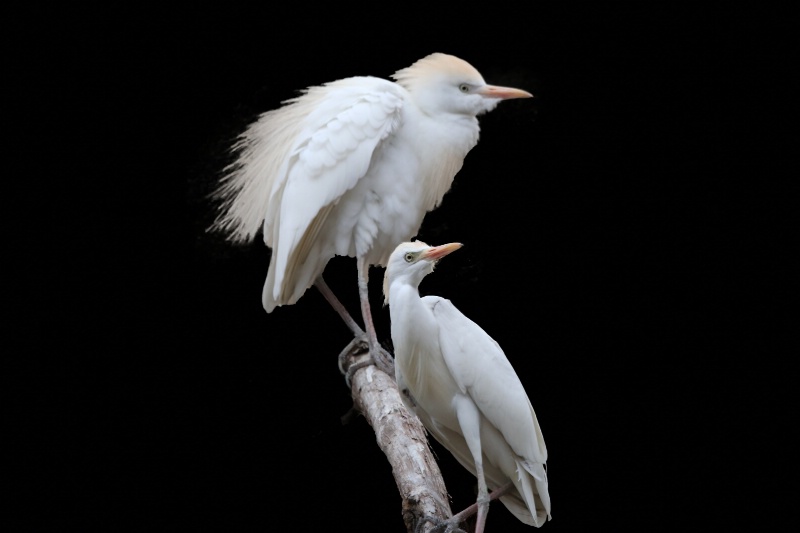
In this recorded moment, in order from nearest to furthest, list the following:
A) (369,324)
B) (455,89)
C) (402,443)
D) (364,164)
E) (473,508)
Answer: (473,508)
(402,443)
(364,164)
(455,89)
(369,324)

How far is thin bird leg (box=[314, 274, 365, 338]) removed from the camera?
3739 millimetres

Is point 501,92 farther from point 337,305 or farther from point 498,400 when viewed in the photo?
point 498,400

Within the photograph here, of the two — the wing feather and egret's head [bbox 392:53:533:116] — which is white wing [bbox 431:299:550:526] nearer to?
the wing feather

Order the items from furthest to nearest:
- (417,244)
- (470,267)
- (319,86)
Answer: (319,86) → (470,267) → (417,244)

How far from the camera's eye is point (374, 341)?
3.53m

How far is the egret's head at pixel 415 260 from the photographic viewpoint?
8.58ft

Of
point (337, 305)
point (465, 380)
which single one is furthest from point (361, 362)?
point (465, 380)

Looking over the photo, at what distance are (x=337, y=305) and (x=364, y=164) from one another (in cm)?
72

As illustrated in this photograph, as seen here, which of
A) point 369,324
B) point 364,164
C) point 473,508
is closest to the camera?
point 473,508

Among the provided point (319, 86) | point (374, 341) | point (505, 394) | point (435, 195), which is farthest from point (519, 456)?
point (319, 86)

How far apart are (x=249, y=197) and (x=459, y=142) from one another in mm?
863

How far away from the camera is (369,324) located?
351 centimetres

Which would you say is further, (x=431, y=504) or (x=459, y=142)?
(x=459, y=142)

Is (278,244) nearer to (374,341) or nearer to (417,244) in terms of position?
(374,341)
